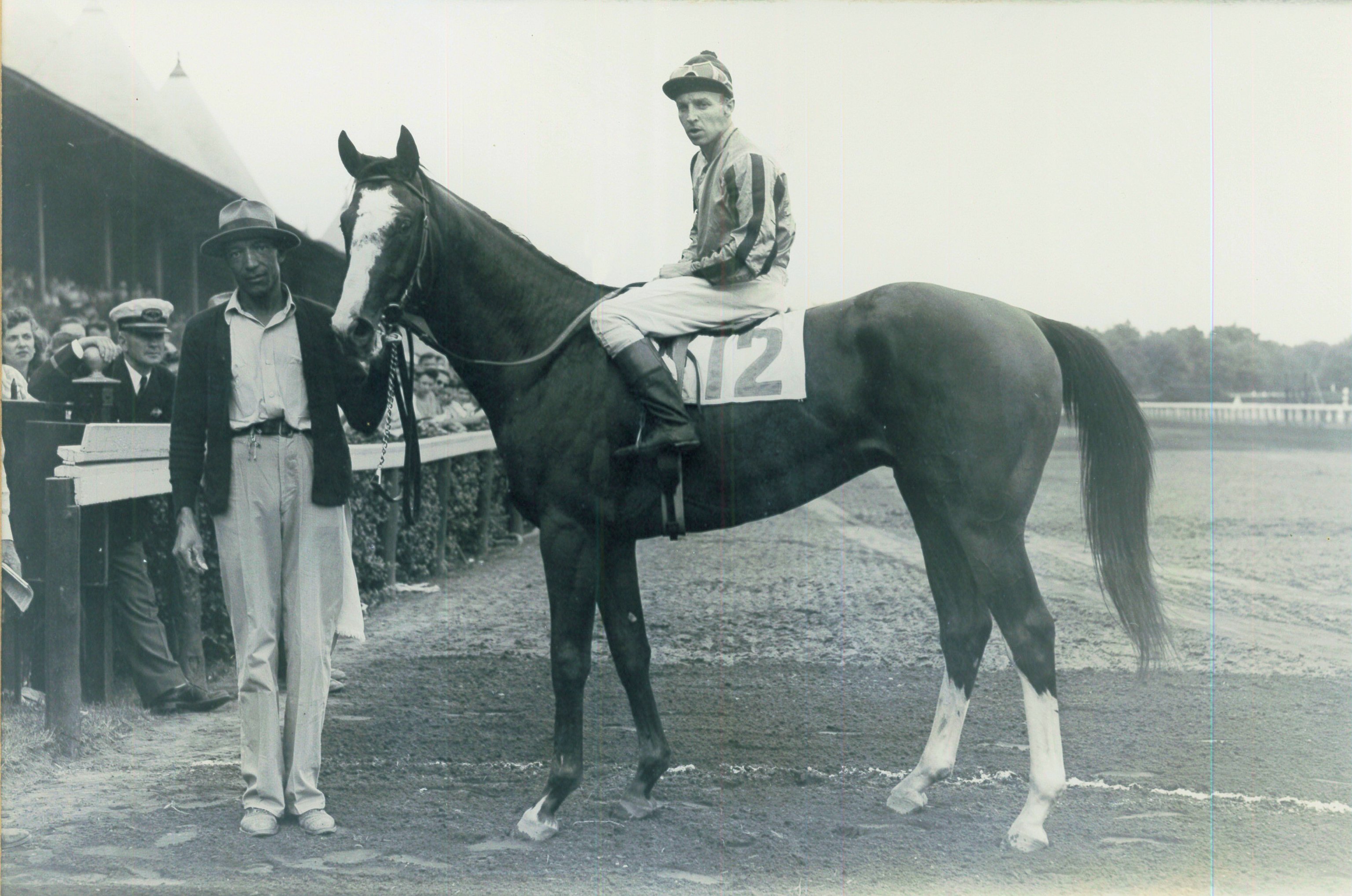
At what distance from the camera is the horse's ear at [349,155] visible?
3.55m

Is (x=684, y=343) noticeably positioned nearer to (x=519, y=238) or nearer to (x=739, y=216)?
(x=739, y=216)

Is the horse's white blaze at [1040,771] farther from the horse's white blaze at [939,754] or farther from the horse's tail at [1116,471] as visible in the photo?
the horse's tail at [1116,471]

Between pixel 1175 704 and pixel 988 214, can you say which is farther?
pixel 988 214

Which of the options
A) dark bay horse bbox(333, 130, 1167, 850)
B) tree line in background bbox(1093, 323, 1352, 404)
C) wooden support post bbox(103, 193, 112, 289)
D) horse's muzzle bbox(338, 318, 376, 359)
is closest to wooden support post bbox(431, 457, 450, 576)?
wooden support post bbox(103, 193, 112, 289)

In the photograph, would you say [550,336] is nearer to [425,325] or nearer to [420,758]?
[425,325]

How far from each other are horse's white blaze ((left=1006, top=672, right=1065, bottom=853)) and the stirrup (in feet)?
4.36

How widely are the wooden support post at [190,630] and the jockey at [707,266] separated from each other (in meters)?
2.64

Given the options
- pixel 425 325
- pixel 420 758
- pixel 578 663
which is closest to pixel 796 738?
pixel 578 663

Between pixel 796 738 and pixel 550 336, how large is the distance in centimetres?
201

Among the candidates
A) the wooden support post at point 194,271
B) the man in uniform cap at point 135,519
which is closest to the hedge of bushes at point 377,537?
the man in uniform cap at point 135,519

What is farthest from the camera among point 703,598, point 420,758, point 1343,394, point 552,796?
point 703,598

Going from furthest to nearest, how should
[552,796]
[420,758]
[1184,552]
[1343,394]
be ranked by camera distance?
1. [1184,552]
2. [1343,394]
3. [420,758]
4. [552,796]

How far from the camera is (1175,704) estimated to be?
457 cm

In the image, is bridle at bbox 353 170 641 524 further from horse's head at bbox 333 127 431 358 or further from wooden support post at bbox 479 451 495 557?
wooden support post at bbox 479 451 495 557
